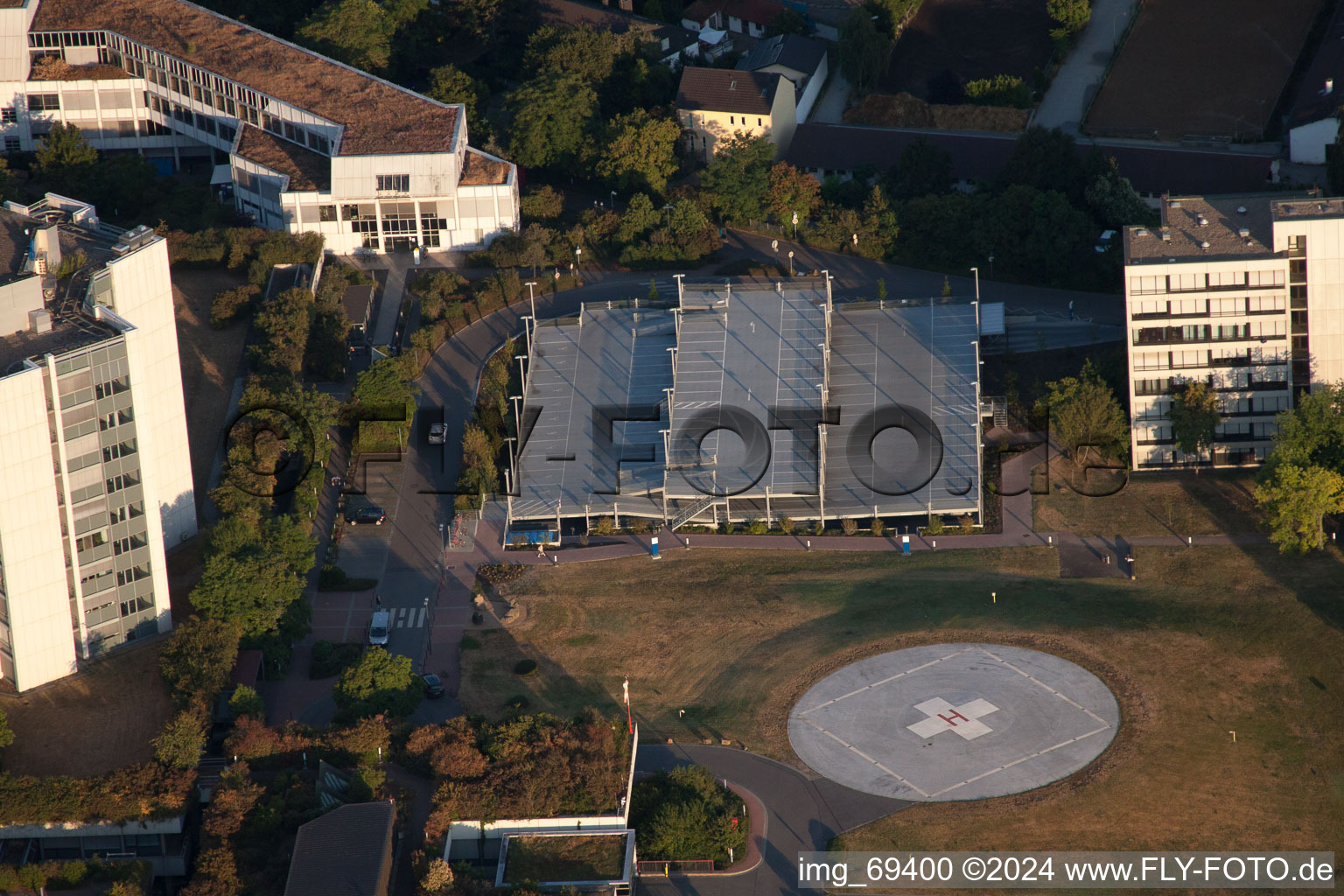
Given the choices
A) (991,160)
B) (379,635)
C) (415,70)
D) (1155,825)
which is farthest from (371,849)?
(415,70)

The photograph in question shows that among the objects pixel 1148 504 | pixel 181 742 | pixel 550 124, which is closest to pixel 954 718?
pixel 1148 504

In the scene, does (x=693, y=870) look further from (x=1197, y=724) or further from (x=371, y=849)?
(x=1197, y=724)

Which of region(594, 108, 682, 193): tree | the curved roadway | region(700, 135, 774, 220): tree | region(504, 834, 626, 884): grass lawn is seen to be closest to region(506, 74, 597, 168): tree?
region(594, 108, 682, 193): tree

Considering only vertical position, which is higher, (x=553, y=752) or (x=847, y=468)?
(x=847, y=468)

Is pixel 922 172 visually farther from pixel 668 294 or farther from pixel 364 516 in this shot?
pixel 364 516

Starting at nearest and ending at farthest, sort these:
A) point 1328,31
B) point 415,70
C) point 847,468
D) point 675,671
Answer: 1. point 675,671
2. point 847,468
3. point 1328,31
4. point 415,70

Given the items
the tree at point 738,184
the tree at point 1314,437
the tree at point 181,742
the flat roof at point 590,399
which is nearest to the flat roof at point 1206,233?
the tree at point 1314,437
